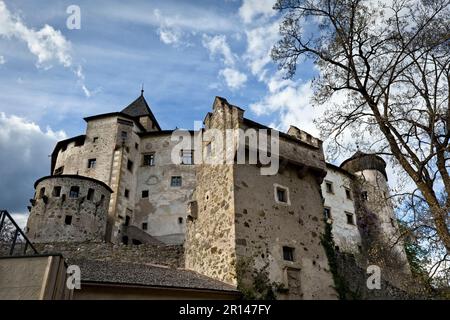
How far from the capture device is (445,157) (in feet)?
36.1

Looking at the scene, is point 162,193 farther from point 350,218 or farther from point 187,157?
point 350,218

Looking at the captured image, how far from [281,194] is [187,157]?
74.6 ft

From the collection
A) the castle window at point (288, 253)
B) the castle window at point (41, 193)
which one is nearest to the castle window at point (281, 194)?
the castle window at point (288, 253)

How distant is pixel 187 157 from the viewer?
37.8 meters

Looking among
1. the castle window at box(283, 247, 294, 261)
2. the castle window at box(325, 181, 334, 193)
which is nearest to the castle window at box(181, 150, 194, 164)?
the castle window at box(325, 181, 334, 193)

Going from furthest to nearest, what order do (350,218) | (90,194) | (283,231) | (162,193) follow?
(350,218) < (162,193) < (90,194) < (283,231)

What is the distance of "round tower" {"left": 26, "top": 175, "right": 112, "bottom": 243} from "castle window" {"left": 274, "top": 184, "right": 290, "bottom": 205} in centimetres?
1581

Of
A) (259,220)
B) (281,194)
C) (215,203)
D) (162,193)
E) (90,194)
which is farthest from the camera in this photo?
(162,193)

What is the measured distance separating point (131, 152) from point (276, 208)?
2348 centimetres

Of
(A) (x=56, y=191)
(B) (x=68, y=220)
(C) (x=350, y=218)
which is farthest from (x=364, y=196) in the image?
(A) (x=56, y=191)

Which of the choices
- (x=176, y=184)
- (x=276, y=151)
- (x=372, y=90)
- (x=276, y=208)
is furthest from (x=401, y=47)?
(x=176, y=184)

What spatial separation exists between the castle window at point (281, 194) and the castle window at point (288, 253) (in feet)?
6.09

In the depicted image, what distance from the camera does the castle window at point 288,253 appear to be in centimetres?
1442

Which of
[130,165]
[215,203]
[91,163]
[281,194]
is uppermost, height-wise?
[130,165]
